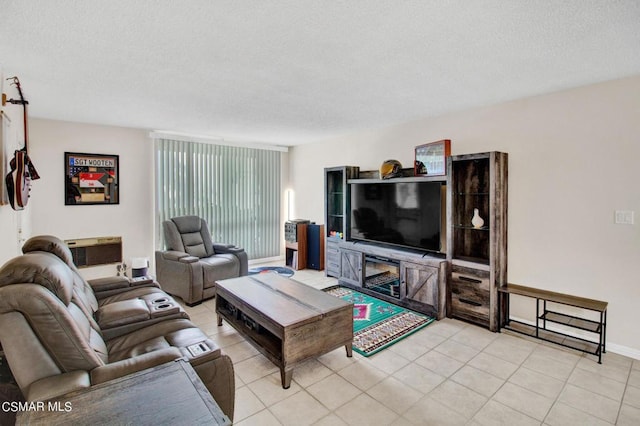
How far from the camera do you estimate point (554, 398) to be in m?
2.26

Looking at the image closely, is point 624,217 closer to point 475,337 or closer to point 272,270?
point 475,337

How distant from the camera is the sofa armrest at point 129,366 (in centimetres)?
148

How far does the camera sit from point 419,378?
2.49m

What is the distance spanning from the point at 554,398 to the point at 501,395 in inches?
13.9

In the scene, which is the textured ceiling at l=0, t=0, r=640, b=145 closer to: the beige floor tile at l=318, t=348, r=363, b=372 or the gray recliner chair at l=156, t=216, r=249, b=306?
the gray recliner chair at l=156, t=216, r=249, b=306

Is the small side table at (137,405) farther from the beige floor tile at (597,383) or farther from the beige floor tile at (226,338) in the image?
the beige floor tile at (597,383)

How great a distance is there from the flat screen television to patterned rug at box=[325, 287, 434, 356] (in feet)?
2.68

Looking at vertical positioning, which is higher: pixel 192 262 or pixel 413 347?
pixel 192 262

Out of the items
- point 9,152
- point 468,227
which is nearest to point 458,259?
point 468,227

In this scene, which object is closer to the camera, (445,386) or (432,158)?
(445,386)

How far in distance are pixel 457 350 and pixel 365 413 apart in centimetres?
126

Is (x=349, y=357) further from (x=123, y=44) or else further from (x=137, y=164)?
(x=137, y=164)

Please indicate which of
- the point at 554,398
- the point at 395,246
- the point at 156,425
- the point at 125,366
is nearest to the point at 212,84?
the point at 125,366

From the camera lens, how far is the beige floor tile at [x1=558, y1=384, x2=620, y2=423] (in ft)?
6.87
